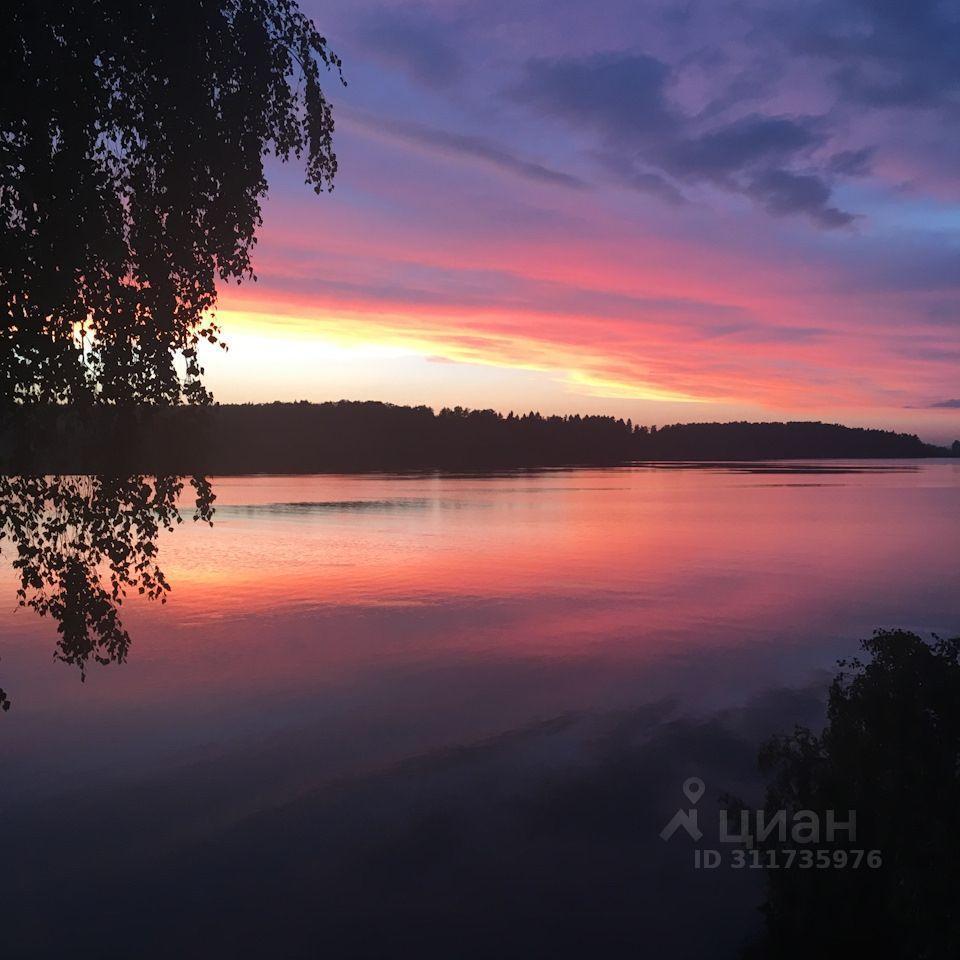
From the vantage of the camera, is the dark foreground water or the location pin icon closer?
the dark foreground water

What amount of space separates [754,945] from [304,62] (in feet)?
35.8

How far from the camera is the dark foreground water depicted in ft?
31.6

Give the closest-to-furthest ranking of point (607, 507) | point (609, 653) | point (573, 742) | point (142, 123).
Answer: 1. point (142, 123)
2. point (573, 742)
3. point (609, 653)
4. point (607, 507)

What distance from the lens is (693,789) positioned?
1255 cm

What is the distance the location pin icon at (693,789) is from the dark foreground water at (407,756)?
0.13m

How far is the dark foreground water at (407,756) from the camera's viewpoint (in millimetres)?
9625

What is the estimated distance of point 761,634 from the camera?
→ 74.4ft

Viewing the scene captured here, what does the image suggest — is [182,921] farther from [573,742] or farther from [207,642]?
[207,642]

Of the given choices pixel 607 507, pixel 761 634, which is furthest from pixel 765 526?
pixel 761 634

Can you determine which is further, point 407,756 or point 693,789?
point 407,756

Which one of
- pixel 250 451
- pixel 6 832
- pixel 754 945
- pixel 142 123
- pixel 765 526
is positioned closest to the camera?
pixel 142 123

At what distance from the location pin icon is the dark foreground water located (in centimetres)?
13

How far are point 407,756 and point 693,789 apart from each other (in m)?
4.52

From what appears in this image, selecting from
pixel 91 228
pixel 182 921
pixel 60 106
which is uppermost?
pixel 60 106
